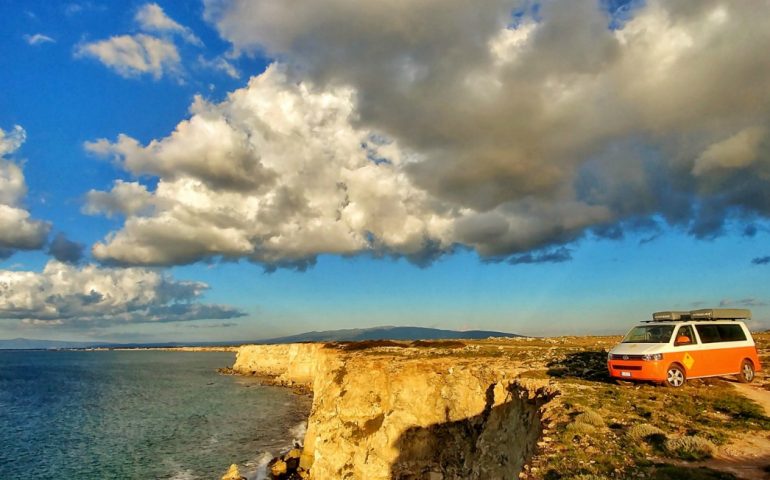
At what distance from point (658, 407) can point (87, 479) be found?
129 ft

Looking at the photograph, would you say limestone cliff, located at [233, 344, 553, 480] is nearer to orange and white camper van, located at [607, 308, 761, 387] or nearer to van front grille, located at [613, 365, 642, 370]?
van front grille, located at [613, 365, 642, 370]

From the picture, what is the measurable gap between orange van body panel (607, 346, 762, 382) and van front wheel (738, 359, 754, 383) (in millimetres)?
219

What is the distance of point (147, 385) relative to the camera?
94.2 m

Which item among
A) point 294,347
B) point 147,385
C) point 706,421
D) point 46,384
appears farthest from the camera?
point 294,347

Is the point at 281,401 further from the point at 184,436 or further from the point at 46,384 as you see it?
the point at 46,384

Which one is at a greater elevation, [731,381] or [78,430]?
[731,381]

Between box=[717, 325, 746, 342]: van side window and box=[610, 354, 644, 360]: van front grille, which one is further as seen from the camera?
Answer: box=[717, 325, 746, 342]: van side window

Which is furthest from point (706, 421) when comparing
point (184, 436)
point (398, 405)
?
point (184, 436)

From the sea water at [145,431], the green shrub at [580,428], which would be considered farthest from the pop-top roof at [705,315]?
the sea water at [145,431]

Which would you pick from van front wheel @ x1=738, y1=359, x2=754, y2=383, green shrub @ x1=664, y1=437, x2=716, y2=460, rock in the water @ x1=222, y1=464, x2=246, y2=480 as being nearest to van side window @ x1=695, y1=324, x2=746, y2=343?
van front wheel @ x1=738, y1=359, x2=754, y2=383

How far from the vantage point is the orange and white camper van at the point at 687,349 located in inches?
712

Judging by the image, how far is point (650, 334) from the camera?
19312 mm

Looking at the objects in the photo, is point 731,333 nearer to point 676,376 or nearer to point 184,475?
point 676,376

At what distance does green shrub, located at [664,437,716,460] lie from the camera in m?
11.1
